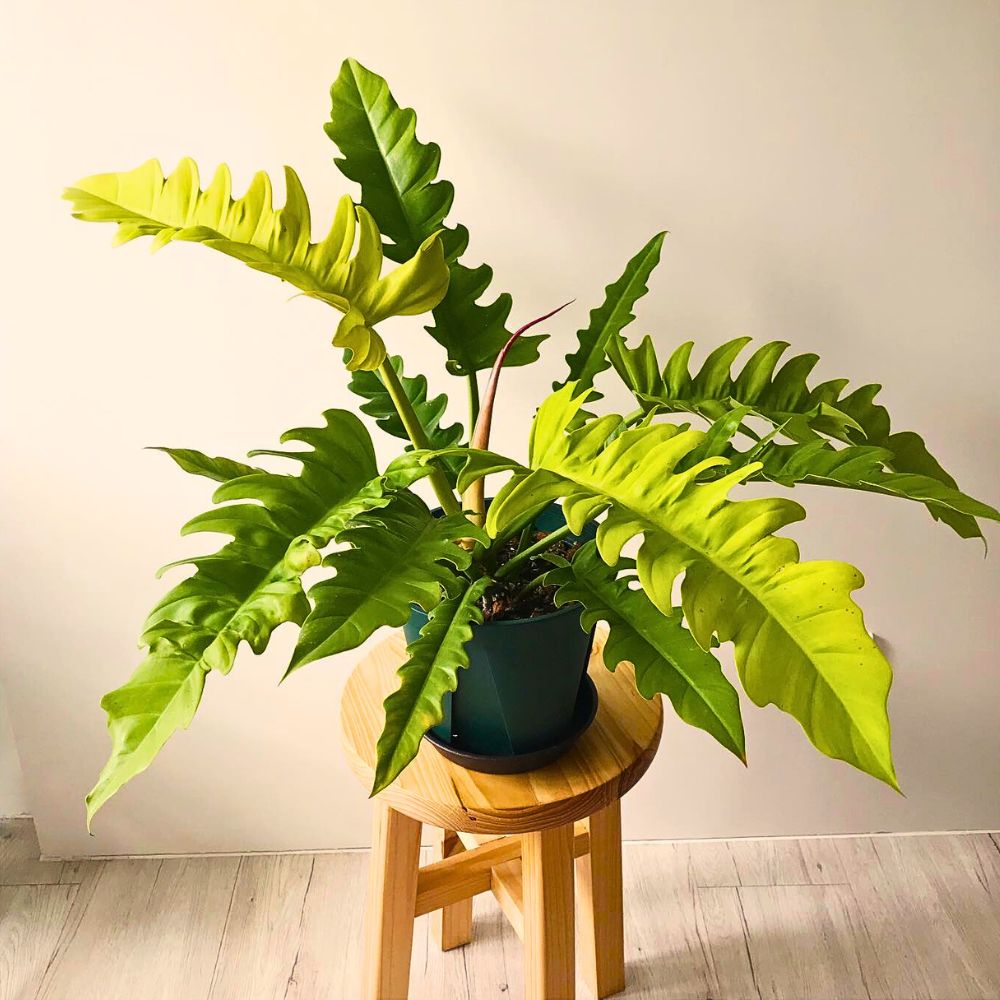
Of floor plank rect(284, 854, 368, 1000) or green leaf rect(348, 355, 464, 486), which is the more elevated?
green leaf rect(348, 355, 464, 486)

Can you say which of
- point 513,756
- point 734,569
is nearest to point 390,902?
point 513,756

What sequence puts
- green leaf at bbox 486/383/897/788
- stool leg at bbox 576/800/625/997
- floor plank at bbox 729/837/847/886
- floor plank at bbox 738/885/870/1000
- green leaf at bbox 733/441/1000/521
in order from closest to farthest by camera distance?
green leaf at bbox 486/383/897/788 < green leaf at bbox 733/441/1000/521 < stool leg at bbox 576/800/625/997 < floor plank at bbox 738/885/870/1000 < floor plank at bbox 729/837/847/886

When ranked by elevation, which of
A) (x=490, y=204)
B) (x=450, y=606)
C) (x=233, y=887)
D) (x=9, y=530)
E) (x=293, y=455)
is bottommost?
(x=233, y=887)

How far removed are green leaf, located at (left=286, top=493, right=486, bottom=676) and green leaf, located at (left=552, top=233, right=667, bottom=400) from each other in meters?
0.24

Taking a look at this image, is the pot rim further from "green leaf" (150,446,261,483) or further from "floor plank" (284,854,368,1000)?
"floor plank" (284,854,368,1000)

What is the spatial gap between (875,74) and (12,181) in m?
1.01

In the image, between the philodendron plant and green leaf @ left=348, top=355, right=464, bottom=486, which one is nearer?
the philodendron plant

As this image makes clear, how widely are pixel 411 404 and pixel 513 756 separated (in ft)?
1.19

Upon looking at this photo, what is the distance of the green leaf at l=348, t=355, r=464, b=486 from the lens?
1.03 meters

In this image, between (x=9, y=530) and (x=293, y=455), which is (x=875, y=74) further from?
(x=9, y=530)

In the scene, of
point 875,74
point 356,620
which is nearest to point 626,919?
point 356,620

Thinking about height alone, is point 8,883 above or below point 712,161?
Answer: below

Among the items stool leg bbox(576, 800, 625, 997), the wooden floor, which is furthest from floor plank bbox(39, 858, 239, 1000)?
stool leg bbox(576, 800, 625, 997)

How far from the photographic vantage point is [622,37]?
45.6 inches
